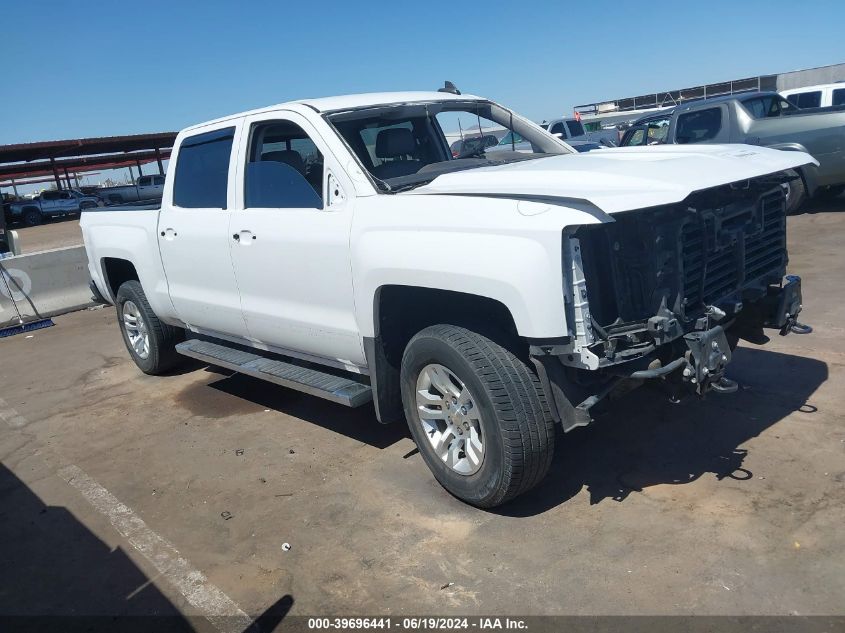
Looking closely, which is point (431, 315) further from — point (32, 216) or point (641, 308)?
point (32, 216)

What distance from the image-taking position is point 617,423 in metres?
4.64

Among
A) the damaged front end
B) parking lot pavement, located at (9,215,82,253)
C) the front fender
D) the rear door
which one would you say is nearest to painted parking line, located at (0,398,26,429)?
the rear door

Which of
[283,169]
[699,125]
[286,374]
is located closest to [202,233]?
[283,169]

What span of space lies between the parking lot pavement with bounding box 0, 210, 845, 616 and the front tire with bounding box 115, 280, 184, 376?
3.18ft

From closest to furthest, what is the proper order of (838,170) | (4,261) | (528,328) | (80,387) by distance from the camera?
(528,328), (80,387), (4,261), (838,170)

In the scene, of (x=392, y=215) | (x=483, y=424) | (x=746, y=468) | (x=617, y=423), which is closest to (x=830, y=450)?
(x=746, y=468)

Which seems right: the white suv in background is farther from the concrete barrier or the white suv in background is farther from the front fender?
the front fender

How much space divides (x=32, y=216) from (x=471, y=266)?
Result: 3845 cm

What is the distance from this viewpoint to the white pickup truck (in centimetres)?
323

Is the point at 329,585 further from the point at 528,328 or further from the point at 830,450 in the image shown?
the point at 830,450

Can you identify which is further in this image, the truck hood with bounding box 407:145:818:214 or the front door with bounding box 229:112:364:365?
the front door with bounding box 229:112:364:365

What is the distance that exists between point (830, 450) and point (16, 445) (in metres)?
5.52

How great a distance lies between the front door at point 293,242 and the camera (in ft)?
13.6

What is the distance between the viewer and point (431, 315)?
158 inches
